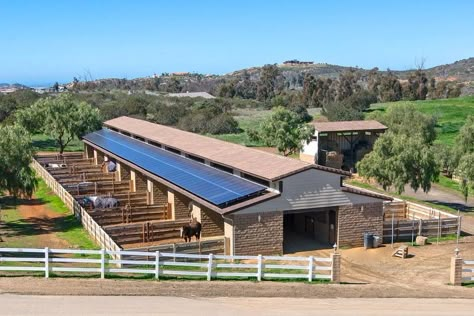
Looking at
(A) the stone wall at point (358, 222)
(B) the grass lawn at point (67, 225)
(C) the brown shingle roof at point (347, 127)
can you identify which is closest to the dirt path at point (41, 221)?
(B) the grass lawn at point (67, 225)

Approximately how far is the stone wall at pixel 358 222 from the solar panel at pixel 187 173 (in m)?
4.10

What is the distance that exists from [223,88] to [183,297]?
13908 cm

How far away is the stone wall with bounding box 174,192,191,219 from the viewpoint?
31062mm

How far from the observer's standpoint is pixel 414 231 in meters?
28.5

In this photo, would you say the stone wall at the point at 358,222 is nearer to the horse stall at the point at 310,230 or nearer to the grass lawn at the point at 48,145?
the horse stall at the point at 310,230

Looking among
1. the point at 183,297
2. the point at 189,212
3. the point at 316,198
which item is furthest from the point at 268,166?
the point at 183,297

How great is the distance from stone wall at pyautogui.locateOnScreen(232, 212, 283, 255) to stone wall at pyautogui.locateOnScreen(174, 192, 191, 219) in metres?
7.21

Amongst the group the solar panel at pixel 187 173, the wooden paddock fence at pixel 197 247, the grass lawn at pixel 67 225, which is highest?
the solar panel at pixel 187 173

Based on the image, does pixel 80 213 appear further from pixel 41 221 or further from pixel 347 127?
pixel 347 127

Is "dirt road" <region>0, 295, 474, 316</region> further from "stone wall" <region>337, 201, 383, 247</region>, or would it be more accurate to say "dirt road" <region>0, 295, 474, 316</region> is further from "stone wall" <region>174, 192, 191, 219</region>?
"stone wall" <region>174, 192, 191, 219</region>

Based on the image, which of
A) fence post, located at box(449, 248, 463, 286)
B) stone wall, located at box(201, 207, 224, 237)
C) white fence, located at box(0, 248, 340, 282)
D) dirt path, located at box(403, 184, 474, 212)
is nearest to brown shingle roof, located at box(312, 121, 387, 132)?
dirt path, located at box(403, 184, 474, 212)

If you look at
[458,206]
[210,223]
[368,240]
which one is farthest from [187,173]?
[458,206]

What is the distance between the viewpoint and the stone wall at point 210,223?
A: 2817cm

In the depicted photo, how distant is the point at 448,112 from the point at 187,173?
7525 cm
